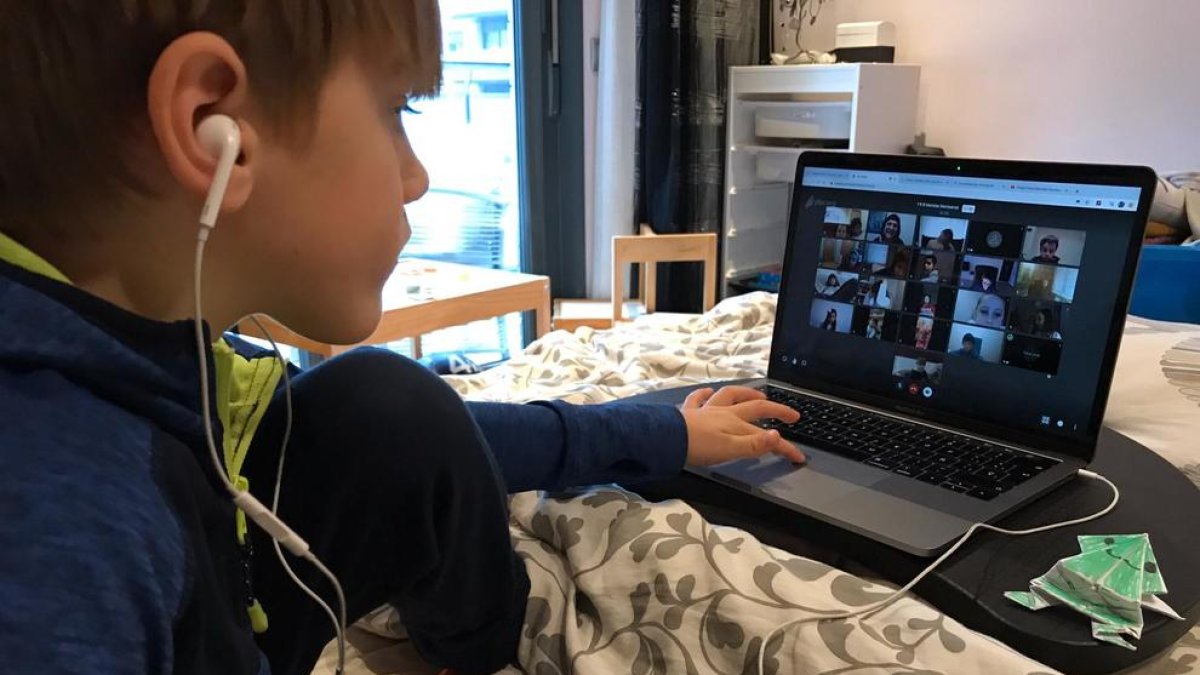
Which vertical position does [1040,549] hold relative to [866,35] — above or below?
below

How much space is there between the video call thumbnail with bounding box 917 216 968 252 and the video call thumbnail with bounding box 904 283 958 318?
4cm

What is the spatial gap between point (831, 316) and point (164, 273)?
714 millimetres

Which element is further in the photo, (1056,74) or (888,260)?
(1056,74)

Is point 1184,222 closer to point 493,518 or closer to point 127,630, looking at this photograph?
point 493,518

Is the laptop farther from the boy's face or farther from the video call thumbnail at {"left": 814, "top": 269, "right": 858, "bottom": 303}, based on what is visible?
the boy's face

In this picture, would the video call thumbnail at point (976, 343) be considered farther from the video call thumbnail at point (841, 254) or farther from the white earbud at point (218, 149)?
the white earbud at point (218, 149)

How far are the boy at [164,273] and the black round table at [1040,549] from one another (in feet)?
1.00

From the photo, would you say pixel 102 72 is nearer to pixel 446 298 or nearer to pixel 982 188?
pixel 982 188

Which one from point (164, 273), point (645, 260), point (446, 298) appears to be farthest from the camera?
point (645, 260)

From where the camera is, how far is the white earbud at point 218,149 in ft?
1.34

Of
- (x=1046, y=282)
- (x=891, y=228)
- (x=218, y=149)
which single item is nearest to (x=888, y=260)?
(x=891, y=228)

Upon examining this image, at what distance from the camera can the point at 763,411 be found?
86 cm

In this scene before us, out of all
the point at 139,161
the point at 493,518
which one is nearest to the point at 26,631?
the point at 139,161

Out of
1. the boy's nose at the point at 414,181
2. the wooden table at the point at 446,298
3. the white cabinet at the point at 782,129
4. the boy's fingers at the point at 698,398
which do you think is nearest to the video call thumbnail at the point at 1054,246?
the boy's fingers at the point at 698,398
